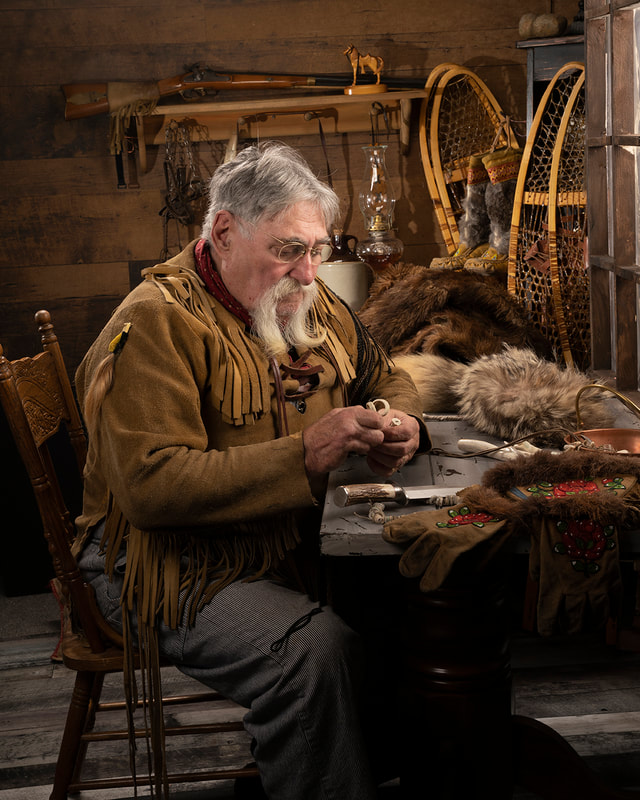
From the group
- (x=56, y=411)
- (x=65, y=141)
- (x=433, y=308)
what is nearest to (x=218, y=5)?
(x=65, y=141)

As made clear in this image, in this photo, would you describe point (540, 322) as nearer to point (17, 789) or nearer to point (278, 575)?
point (278, 575)

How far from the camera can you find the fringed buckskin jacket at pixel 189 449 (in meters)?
1.68

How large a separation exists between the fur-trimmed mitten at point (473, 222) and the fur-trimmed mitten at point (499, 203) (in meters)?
0.08

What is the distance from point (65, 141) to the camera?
397 centimetres

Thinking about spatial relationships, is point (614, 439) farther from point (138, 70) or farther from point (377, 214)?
point (138, 70)

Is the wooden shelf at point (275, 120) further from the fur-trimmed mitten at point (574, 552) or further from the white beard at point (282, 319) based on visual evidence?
the fur-trimmed mitten at point (574, 552)

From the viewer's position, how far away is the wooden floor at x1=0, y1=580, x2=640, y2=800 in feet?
7.55

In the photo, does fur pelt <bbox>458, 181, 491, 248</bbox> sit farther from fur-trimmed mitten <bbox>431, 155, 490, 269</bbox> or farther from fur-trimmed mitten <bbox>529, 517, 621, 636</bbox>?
fur-trimmed mitten <bbox>529, 517, 621, 636</bbox>

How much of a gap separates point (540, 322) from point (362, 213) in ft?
3.50

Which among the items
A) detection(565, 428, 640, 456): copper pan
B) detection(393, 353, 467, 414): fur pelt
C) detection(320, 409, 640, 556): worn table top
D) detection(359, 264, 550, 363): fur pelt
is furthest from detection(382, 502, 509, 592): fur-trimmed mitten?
detection(359, 264, 550, 363): fur pelt

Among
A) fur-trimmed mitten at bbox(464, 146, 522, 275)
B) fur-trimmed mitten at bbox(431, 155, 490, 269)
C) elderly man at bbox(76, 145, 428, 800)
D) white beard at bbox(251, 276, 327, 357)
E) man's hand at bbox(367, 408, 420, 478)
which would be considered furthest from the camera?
fur-trimmed mitten at bbox(431, 155, 490, 269)

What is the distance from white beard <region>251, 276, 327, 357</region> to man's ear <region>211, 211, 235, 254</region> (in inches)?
5.6

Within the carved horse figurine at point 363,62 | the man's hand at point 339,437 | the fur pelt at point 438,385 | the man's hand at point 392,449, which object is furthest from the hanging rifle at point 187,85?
the man's hand at point 339,437

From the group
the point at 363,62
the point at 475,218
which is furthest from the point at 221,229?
the point at 363,62
